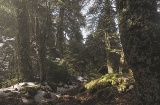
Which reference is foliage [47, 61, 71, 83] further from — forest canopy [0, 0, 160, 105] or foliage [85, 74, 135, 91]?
foliage [85, 74, 135, 91]

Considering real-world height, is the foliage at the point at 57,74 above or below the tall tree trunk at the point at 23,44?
below

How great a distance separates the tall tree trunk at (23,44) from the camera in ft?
47.2

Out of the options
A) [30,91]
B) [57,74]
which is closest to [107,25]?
[57,74]

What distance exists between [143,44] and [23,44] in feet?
40.1

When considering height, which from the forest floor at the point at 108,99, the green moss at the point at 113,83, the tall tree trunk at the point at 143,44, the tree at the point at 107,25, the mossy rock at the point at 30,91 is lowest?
the forest floor at the point at 108,99

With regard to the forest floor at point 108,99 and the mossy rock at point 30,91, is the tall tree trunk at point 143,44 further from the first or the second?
the mossy rock at point 30,91

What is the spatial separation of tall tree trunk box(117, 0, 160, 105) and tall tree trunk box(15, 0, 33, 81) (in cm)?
1172

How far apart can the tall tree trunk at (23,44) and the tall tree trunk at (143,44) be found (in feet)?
38.5

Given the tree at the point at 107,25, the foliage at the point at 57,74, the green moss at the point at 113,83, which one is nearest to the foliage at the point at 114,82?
the green moss at the point at 113,83

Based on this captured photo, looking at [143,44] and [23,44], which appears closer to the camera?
[143,44]

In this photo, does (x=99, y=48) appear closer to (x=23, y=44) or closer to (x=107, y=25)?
(x=107, y=25)

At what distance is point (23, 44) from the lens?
14.6 metres

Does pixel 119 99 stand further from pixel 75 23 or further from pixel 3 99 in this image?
pixel 75 23

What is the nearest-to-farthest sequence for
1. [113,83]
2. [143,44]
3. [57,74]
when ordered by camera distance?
[143,44]
[113,83]
[57,74]
